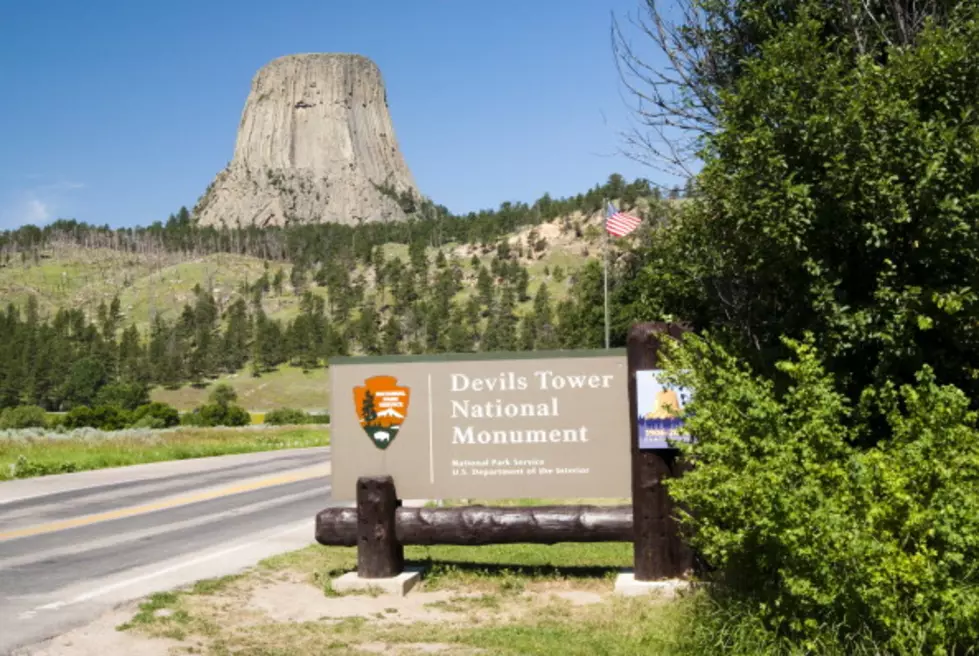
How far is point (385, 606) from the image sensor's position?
31.1 ft

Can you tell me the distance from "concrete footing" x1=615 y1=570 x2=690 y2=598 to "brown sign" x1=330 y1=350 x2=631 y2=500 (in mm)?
974

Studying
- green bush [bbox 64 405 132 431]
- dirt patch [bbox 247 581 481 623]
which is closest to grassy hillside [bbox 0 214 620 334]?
green bush [bbox 64 405 132 431]

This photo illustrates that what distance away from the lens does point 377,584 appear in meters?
9.99

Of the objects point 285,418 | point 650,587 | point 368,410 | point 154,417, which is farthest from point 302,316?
point 650,587

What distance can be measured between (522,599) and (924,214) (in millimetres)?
5234

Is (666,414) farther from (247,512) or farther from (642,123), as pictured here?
(247,512)

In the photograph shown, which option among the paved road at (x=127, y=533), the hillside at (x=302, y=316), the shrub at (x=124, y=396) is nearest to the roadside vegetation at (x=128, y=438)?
the paved road at (x=127, y=533)

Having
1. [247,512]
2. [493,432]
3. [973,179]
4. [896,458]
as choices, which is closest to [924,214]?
[973,179]

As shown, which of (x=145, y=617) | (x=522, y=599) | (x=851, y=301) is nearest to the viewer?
(x=851, y=301)

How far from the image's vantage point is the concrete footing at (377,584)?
391 inches

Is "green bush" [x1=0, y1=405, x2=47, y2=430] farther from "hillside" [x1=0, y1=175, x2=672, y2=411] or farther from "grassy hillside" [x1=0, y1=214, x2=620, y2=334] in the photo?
"grassy hillside" [x1=0, y1=214, x2=620, y2=334]

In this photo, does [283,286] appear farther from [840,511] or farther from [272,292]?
[840,511]

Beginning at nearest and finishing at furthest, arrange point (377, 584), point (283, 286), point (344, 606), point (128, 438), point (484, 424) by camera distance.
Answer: point (344, 606), point (377, 584), point (484, 424), point (128, 438), point (283, 286)

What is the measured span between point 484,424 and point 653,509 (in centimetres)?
193
